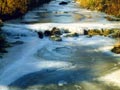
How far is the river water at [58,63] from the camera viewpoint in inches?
958

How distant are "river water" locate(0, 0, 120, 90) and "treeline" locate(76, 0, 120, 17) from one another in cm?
1754

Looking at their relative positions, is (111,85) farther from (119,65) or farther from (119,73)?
(119,65)

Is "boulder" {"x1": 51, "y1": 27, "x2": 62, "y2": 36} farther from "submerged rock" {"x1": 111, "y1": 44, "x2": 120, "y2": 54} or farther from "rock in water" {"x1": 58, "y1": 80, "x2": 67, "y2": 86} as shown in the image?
"rock in water" {"x1": 58, "y1": 80, "x2": 67, "y2": 86}

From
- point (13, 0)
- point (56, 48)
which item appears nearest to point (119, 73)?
point (56, 48)

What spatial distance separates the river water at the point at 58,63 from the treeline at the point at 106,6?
691 inches

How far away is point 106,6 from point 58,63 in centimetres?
→ 3566

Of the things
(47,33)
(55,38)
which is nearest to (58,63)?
(55,38)

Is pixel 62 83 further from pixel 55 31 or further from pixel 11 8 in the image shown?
pixel 11 8

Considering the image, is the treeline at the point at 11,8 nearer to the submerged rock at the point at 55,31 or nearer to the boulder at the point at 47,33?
the submerged rock at the point at 55,31

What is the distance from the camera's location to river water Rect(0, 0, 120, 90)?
79.8 ft

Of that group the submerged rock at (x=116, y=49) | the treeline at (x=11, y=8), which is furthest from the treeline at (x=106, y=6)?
the submerged rock at (x=116, y=49)

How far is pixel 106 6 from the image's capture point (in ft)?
207

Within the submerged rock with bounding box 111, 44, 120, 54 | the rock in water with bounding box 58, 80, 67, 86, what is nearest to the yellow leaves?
the submerged rock with bounding box 111, 44, 120, 54

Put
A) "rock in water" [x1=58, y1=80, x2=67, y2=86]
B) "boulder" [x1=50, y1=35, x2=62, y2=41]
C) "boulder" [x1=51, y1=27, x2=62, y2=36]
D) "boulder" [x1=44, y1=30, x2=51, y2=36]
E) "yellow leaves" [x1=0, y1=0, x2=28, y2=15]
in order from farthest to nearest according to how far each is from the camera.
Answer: "yellow leaves" [x1=0, y1=0, x2=28, y2=15] → "boulder" [x1=51, y1=27, x2=62, y2=36] → "boulder" [x1=44, y1=30, x2=51, y2=36] → "boulder" [x1=50, y1=35, x2=62, y2=41] → "rock in water" [x1=58, y1=80, x2=67, y2=86]
